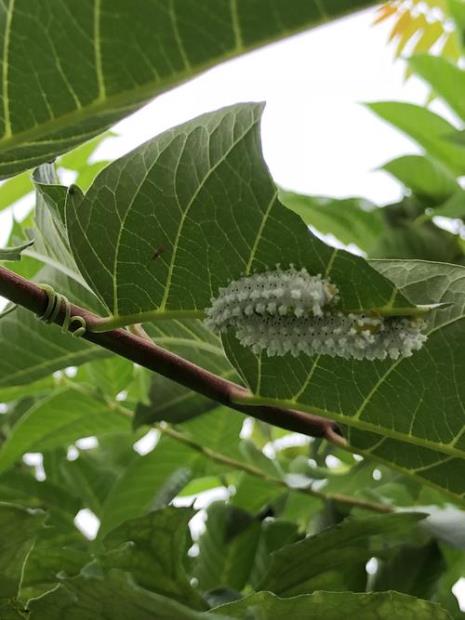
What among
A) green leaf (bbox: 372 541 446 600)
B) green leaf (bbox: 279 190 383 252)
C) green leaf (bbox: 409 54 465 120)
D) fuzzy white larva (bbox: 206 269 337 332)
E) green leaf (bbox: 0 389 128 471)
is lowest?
green leaf (bbox: 372 541 446 600)

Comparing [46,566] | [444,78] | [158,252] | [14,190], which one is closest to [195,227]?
[158,252]

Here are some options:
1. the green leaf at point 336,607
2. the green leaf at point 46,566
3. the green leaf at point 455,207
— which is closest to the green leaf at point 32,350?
the green leaf at point 46,566

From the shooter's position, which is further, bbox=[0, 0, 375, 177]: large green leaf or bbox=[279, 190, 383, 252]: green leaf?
bbox=[279, 190, 383, 252]: green leaf

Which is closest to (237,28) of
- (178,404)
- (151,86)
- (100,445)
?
(151,86)

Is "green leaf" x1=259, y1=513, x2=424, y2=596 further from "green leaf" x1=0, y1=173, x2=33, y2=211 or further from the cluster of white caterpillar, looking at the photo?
"green leaf" x1=0, y1=173, x2=33, y2=211

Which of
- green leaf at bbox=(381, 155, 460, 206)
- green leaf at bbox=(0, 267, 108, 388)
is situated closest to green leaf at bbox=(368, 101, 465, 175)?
green leaf at bbox=(381, 155, 460, 206)
